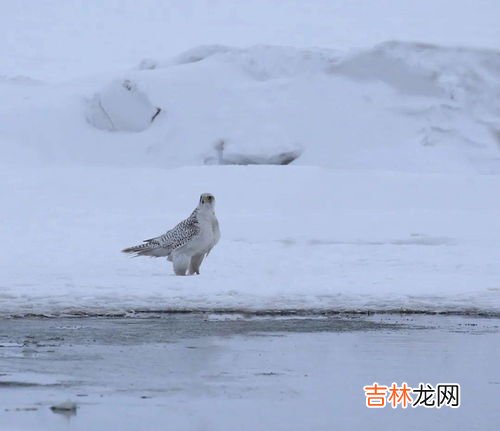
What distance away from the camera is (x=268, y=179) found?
17828 millimetres

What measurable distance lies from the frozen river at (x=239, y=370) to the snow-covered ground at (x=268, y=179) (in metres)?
0.84

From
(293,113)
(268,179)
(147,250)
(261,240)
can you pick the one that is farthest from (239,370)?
(293,113)

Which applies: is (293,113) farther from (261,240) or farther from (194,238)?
(194,238)

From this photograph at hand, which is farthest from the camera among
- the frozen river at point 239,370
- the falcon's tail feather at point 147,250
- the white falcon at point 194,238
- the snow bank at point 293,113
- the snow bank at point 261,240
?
the snow bank at point 293,113

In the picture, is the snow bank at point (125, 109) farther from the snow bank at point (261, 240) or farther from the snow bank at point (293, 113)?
the snow bank at point (261, 240)

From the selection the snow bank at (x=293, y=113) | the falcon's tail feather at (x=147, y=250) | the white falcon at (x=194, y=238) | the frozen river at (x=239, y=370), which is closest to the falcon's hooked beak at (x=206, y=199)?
the white falcon at (x=194, y=238)

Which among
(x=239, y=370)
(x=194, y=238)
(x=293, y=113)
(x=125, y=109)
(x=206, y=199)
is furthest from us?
(x=125, y=109)

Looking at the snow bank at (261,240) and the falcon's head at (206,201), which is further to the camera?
the falcon's head at (206,201)

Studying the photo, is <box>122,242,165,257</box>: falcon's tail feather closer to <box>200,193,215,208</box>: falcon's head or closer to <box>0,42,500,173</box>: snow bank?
<box>200,193,215,208</box>: falcon's head

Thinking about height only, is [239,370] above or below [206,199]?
below

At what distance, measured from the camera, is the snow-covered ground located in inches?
425

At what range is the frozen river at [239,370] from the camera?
596cm

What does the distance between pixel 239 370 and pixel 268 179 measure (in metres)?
10.7

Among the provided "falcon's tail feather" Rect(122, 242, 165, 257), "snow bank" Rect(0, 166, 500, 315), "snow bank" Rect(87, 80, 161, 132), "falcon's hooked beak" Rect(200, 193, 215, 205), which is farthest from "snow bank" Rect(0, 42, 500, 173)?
"falcon's hooked beak" Rect(200, 193, 215, 205)
